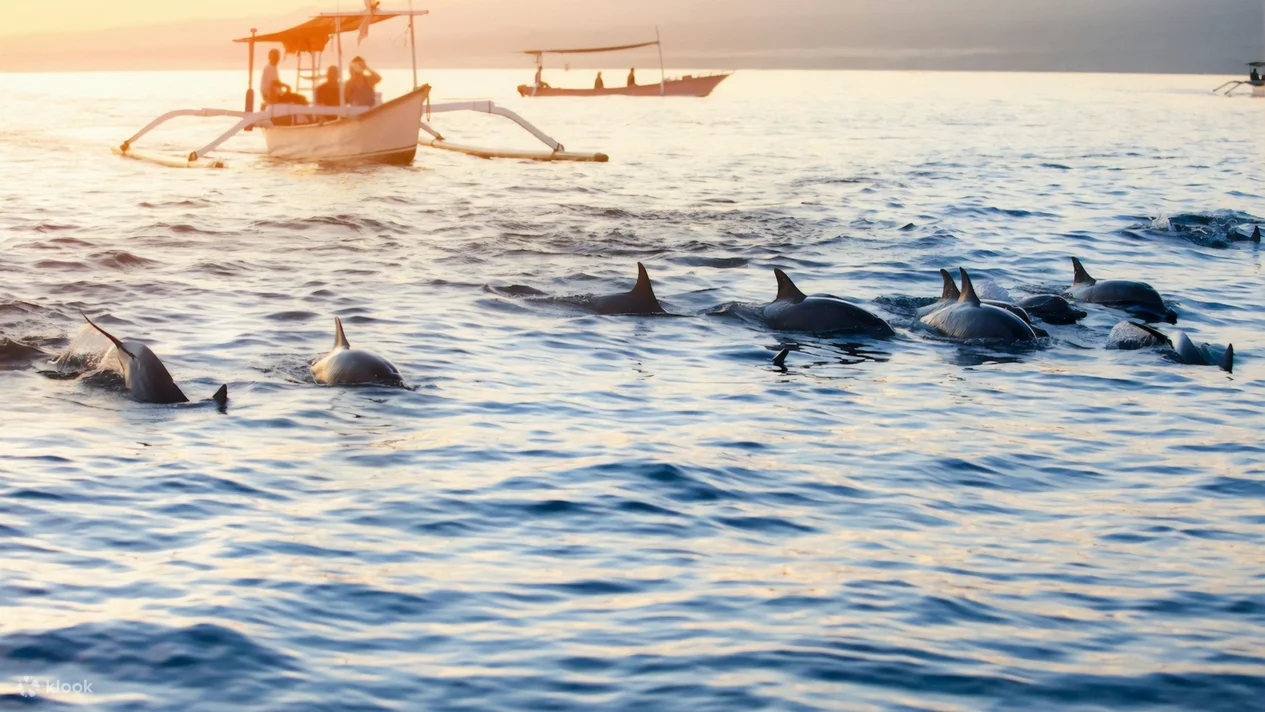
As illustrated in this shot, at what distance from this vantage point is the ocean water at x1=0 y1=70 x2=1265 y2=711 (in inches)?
232

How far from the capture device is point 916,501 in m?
8.59

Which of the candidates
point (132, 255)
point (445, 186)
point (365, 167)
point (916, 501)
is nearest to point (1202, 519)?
point (916, 501)

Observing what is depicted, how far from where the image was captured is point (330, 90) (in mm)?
34281

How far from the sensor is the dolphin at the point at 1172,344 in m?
13.2

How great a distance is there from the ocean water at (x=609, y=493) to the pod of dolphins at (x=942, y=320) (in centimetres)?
30

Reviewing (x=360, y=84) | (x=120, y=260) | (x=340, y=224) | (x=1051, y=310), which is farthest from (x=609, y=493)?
A: (x=360, y=84)

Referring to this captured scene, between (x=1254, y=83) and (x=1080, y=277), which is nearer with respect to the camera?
(x=1080, y=277)

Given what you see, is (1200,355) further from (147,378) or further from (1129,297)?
(147,378)

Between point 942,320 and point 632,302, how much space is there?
3577 mm

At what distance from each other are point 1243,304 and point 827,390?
327 inches

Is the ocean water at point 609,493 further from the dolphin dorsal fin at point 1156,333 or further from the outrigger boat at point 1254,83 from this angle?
the outrigger boat at point 1254,83

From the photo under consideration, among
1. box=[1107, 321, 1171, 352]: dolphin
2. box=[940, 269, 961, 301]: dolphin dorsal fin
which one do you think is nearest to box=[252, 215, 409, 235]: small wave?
box=[940, 269, 961, 301]: dolphin dorsal fin

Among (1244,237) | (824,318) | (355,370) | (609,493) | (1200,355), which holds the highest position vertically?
(1244,237)

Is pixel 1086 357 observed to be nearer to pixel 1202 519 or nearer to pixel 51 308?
pixel 1202 519
